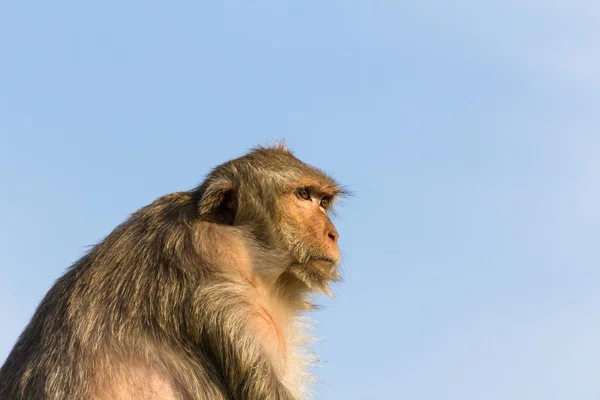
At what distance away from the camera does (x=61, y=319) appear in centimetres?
876

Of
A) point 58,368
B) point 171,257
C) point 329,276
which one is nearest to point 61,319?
point 58,368

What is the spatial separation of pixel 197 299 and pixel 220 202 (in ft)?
3.41

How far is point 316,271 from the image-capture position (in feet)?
31.0

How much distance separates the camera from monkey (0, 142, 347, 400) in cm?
861

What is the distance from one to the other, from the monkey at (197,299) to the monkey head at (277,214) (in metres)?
0.01

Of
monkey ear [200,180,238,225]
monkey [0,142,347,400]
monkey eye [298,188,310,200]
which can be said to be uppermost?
monkey eye [298,188,310,200]

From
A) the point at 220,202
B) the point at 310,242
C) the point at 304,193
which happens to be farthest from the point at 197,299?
the point at 304,193

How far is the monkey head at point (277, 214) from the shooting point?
9.38 meters

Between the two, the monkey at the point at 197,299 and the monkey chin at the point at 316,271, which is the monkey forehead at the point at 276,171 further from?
the monkey chin at the point at 316,271

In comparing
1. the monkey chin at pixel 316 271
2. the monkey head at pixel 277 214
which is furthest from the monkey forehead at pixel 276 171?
the monkey chin at pixel 316 271

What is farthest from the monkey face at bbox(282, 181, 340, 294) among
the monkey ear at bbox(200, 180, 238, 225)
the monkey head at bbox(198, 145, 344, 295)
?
the monkey ear at bbox(200, 180, 238, 225)

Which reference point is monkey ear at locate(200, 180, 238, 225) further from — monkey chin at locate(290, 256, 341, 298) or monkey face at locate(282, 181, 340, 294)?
monkey chin at locate(290, 256, 341, 298)

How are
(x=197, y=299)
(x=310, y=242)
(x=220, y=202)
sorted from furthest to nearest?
Result: (x=220, y=202), (x=310, y=242), (x=197, y=299)

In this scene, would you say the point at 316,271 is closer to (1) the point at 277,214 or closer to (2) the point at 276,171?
(1) the point at 277,214
